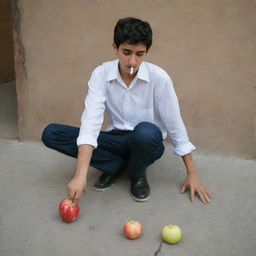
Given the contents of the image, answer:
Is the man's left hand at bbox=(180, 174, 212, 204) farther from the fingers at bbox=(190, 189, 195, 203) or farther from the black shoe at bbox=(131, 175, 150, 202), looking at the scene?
the black shoe at bbox=(131, 175, 150, 202)

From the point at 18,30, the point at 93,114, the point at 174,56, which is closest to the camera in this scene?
the point at 93,114

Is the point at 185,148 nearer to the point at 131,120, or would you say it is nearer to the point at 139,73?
the point at 131,120

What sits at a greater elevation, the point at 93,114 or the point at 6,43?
the point at 93,114

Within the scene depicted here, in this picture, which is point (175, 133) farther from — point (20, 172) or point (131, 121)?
point (20, 172)

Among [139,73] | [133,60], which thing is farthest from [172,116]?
[133,60]

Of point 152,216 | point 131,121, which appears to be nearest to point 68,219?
point 152,216

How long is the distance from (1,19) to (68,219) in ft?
10.7

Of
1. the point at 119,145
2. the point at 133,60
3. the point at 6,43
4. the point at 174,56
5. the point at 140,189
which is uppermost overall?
the point at 133,60

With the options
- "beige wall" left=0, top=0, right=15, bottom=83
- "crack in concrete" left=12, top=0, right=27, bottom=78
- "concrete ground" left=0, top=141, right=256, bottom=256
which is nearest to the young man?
"concrete ground" left=0, top=141, right=256, bottom=256

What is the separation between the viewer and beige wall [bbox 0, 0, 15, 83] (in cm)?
488

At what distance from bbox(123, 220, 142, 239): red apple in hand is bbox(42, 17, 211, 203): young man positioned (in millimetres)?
381

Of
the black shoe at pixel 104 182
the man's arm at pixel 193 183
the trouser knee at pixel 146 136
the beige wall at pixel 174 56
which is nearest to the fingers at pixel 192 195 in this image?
the man's arm at pixel 193 183

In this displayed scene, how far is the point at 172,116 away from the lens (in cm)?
260

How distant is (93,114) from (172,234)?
855mm
